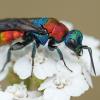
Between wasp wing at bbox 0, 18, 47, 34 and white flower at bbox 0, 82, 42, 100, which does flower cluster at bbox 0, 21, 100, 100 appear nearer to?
white flower at bbox 0, 82, 42, 100

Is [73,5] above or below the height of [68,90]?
below

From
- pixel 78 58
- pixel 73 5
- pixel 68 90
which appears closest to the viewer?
pixel 68 90

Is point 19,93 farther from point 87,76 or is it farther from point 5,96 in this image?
point 87,76

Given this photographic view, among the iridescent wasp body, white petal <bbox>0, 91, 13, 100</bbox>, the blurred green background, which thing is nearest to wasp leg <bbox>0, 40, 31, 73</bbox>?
the iridescent wasp body

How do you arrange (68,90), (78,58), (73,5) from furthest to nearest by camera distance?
(73,5)
(78,58)
(68,90)

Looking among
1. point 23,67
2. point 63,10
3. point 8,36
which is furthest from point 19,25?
point 63,10

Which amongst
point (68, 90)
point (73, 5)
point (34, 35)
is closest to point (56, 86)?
point (68, 90)

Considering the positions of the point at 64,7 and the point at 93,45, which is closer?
the point at 93,45

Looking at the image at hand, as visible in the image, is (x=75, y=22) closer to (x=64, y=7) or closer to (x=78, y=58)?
(x=64, y=7)
